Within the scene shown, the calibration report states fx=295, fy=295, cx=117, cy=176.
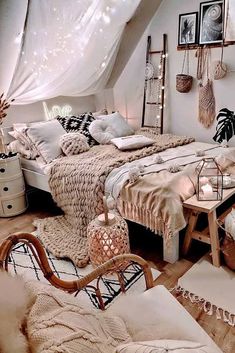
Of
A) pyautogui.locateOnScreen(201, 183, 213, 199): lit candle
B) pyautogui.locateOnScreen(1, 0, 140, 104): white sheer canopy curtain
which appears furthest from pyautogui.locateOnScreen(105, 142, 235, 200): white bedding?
pyautogui.locateOnScreen(1, 0, 140, 104): white sheer canopy curtain

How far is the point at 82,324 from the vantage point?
852 millimetres

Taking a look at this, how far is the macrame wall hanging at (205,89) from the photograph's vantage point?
347 cm

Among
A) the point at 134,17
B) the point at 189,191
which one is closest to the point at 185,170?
the point at 189,191

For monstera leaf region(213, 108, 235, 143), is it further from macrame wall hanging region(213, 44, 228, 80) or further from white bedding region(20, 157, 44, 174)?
white bedding region(20, 157, 44, 174)

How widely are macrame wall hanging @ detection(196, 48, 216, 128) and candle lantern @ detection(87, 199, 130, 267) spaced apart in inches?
82.5

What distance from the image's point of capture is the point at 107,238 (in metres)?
2.05

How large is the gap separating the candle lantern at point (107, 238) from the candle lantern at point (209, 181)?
64 centimetres

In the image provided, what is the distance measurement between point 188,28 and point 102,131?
5.21 feet

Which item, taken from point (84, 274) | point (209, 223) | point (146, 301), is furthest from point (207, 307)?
point (84, 274)

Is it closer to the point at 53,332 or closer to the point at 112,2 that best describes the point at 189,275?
the point at 53,332

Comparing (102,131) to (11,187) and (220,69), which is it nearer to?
(11,187)

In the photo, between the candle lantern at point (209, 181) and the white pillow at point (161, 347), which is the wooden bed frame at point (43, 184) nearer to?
the candle lantern at point (209, 181)

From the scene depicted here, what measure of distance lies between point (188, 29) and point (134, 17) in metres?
0.71

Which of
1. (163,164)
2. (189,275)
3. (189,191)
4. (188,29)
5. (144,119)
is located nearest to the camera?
(189,275)
